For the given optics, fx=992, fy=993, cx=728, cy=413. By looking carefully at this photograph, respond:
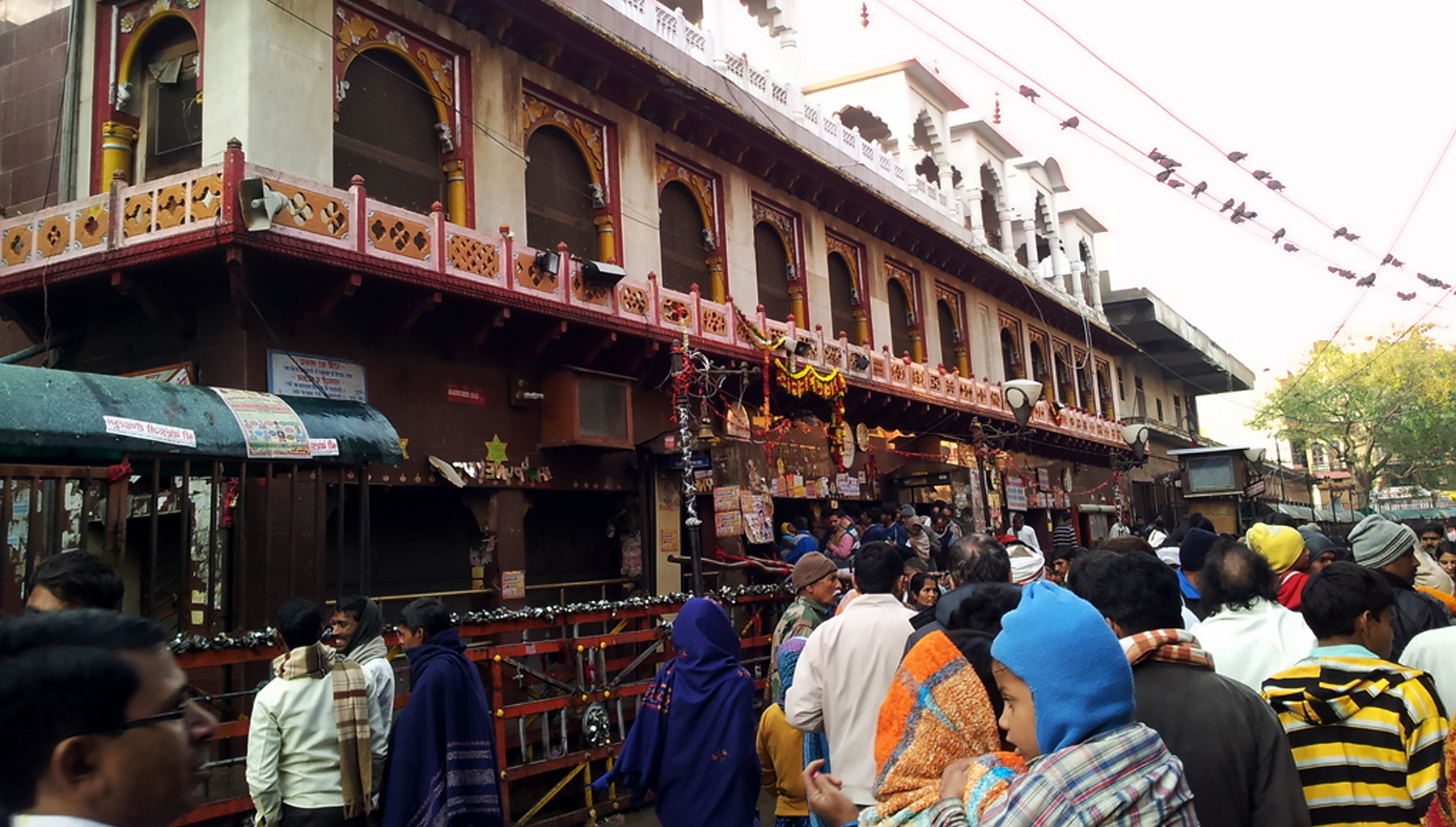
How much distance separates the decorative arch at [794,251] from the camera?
62.8 ft

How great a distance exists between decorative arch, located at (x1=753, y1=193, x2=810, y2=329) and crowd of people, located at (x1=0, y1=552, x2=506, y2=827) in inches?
554

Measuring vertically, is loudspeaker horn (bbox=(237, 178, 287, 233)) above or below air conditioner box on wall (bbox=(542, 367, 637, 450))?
above

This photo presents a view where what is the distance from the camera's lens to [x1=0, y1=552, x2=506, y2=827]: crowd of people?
171 cm

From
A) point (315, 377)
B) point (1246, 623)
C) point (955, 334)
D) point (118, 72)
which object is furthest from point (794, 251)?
Result: point (1246, 623)

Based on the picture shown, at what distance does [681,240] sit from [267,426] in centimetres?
921

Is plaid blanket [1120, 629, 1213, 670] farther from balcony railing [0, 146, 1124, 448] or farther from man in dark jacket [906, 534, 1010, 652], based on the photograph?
balcony railing [0, 146, 1124, 448]

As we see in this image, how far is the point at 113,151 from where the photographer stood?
1144 cm

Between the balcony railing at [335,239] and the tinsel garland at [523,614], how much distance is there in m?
4.11

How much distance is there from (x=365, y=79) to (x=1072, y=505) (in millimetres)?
23616

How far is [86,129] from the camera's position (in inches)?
462

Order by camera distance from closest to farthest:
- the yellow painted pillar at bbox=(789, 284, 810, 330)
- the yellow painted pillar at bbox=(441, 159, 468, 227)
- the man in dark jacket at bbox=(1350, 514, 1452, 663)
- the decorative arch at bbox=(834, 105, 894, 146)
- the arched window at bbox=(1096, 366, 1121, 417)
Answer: the man in dark jacket at bbox=(1350, 514, 1452, 663) → the yellow painted pillar at bbox=(441, 159, 468, 227) → the yellow painted pillar at bbox=(789, 284, 810, 330) → the decorative arch at bbox=(834, 105, 894, 146) → the arched window at bbox=(1096, 366, 1121, 417)

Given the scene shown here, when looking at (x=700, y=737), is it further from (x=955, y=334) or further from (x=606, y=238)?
(x=955, y=334)

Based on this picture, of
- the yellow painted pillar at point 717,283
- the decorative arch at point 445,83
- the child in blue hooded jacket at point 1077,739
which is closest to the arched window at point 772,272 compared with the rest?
the yellow painted pillar at point 717,283

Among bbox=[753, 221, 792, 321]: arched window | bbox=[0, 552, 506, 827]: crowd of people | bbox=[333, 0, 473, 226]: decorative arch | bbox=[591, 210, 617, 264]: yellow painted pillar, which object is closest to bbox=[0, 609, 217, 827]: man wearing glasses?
bbox=[0, 552, 506, 827]: crowd of people
